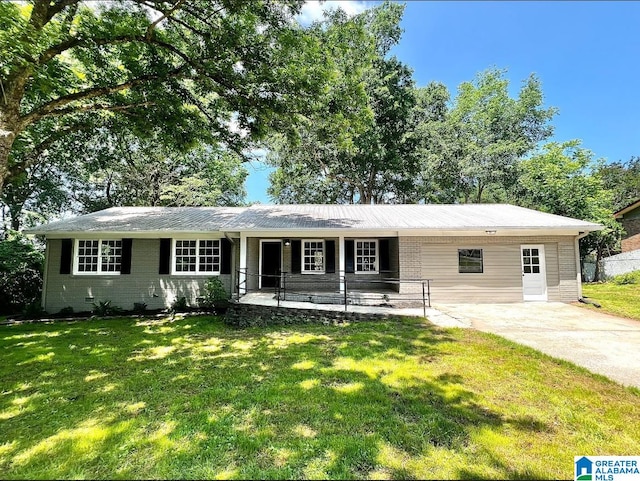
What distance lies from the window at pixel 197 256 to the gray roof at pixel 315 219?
27.4 inches

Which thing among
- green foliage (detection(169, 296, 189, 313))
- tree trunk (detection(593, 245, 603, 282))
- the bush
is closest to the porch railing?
green foliage (detection(169, 296, 189, 313))

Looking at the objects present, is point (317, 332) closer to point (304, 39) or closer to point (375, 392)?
point (375, 392)

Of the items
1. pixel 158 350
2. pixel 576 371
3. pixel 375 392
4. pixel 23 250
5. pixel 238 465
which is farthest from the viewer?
pixel 23 250

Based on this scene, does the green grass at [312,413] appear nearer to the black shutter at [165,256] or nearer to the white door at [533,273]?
the black shutter at [165,256]

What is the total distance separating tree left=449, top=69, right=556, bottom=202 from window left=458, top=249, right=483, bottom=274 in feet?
41.8

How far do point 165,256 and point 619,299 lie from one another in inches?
630

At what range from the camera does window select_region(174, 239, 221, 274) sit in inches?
444

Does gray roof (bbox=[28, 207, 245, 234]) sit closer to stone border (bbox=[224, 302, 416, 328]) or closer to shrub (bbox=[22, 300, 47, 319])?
shrub (bbox=[22, 300, 47, 319])

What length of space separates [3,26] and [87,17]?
2119mm

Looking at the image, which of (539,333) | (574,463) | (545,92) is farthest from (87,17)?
(545,92)

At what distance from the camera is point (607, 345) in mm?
5832

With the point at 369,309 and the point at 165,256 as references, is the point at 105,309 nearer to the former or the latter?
the point at 165,256

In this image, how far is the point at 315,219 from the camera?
11.9 m

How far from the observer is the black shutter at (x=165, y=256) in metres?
11.1
